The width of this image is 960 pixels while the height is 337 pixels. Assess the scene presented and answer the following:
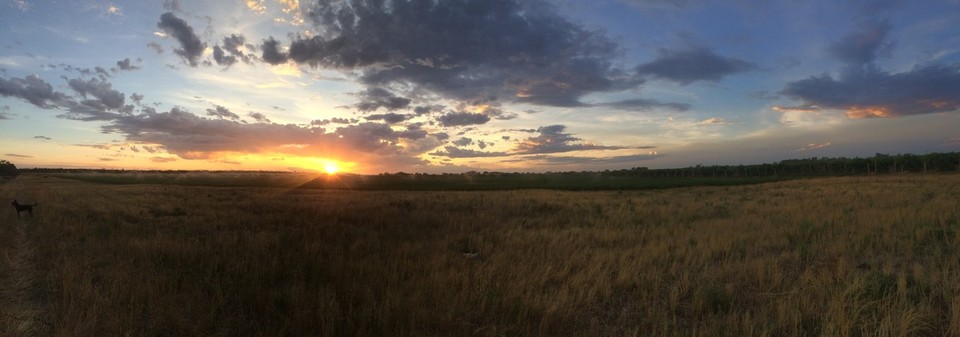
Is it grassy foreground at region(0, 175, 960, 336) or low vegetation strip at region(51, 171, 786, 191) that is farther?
low vegetation strip at region(51, 171, 786, 191)

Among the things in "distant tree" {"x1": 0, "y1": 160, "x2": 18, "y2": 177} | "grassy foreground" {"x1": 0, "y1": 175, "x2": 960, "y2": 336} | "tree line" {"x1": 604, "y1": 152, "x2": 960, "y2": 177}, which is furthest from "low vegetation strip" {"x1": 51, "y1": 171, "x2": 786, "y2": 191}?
"grassy foreground" {"x1": 0, "y1": 175, "x2": 960, "y2": 336}

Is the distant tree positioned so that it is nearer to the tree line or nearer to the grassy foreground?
the grassy foreground

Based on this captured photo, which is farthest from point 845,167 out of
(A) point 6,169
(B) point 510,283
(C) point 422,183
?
(A) point 6,169

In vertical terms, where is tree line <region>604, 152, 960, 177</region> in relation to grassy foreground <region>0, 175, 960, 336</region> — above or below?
above

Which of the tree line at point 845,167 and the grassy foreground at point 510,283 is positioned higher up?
the tree line at point 845,167

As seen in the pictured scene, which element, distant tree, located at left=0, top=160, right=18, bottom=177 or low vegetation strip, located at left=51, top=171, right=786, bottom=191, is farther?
distant tree, located at left=0, top=160, right=18, bottom=177

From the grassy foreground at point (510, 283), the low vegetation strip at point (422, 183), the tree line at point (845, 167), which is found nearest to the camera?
the grassy foreground at point (510, 283)

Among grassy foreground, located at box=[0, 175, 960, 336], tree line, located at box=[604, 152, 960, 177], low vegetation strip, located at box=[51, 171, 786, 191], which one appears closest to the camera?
grassy foreground, located at box=[0, 175, 960, 336]

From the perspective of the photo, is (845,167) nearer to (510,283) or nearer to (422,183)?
(422,183)

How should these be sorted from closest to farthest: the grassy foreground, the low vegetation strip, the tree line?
1. the grassy foreground
2. the low vegetation strip
3. the tree line

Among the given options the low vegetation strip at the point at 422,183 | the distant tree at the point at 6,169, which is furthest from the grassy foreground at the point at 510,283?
the distant tree at the point at 6,169

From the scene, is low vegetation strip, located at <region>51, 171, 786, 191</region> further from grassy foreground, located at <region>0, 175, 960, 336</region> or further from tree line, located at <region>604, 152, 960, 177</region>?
grassy foreground, located at <region>0, 175, 960, 336</region>

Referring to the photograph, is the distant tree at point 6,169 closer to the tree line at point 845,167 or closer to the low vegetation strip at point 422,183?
the low vegetation strip at point 422,183

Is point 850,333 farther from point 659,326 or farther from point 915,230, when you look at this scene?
point 915,230
